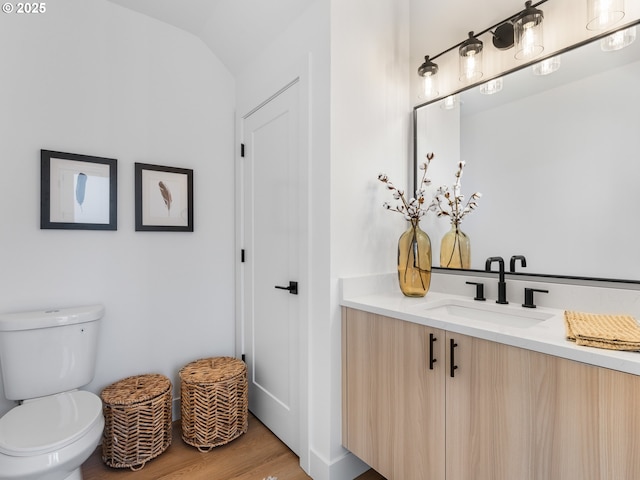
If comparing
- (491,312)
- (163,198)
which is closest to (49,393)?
(163,198)

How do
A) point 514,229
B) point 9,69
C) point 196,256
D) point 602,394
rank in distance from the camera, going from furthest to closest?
point 196,256
point 9,69
point 514,229
point 602,394

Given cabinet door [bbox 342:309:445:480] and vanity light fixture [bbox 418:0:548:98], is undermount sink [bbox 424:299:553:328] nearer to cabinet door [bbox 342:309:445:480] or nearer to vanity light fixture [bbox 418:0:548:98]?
cabinet door [bbox 342:309:445:480]

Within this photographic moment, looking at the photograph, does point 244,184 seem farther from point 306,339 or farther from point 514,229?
point 514,229

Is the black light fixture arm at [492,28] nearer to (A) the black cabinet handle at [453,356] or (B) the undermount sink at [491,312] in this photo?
(B) the undermount sink at [491,312]

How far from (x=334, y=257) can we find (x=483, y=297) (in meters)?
0.73

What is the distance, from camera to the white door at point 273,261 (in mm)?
1866

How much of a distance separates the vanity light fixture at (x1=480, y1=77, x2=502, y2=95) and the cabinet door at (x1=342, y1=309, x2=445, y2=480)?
1.19m

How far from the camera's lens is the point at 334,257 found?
160 centimetres

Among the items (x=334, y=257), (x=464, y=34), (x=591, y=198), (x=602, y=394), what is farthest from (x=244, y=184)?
(x=602, y=394)

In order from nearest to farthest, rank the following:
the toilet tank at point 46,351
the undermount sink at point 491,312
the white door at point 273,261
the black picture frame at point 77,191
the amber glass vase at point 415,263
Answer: the undermount sink at point 491,312 < the toilet tank at point 46,351 < the amber glass vase at point 415,263 < the black picture frame at point 77,191 < the white door at point 273,261

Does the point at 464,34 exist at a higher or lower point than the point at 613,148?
higher

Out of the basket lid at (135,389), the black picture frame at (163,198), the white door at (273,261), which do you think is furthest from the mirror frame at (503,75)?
the basket lid at (135,389)

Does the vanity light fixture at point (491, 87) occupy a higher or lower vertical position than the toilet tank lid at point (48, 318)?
higher

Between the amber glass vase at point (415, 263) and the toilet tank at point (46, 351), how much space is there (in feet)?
5.40
